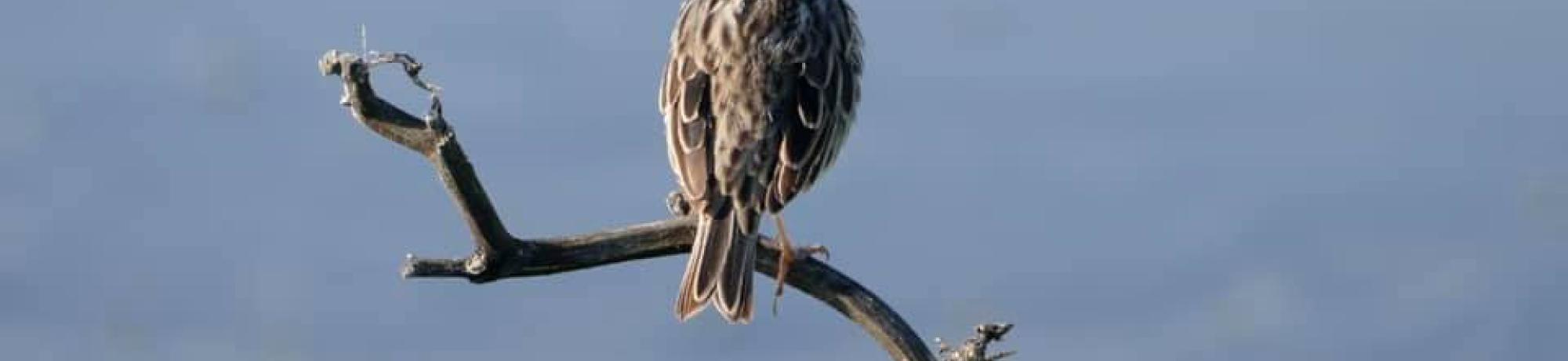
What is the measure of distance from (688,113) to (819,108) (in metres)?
0.52

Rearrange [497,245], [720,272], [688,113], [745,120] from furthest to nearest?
[688,113]
[745,120]
[720,272]
[497,245]

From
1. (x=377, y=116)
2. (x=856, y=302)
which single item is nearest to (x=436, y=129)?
(x=377, y=116)

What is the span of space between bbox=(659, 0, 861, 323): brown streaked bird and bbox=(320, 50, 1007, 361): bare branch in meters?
0.37

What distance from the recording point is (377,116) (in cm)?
815

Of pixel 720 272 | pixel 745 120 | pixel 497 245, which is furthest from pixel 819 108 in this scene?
pixel 497 245

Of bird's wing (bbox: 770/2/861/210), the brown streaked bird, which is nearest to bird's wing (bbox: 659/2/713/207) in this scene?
the brown streaked bird

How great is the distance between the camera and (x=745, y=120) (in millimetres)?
9594

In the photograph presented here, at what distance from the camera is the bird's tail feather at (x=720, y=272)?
30.2 feet

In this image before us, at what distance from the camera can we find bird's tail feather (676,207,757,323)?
9195 millimetres

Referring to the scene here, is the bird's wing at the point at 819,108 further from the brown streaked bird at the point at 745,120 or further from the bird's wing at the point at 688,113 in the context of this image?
the bird's wing at the point at 688,113

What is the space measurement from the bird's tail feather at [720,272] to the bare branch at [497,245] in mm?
242

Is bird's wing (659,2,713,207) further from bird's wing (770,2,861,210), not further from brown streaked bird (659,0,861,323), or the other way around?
bird's wing (770,2,861,210)

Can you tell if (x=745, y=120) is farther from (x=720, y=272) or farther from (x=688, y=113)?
(x=720, y=272)

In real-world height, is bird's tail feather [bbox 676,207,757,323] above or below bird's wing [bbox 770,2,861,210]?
below
